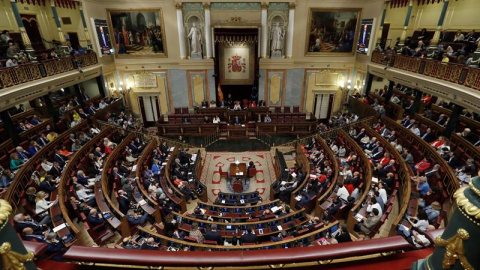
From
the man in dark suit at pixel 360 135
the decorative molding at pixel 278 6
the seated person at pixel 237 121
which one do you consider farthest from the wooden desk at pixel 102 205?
the decorative molding at pixel 278 6

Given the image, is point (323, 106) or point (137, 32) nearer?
point (137, 32)

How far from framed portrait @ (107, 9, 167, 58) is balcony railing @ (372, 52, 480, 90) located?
44.2 ft

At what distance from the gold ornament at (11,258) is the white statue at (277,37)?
1639 cm

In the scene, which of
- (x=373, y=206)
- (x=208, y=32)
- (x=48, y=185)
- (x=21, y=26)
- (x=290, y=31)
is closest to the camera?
(x=373, y=206)

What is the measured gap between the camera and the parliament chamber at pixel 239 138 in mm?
2359

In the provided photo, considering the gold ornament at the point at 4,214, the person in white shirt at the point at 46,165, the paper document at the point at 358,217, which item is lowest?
the paper document at the point at 358,217

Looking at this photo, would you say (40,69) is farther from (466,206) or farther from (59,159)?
(466,206)

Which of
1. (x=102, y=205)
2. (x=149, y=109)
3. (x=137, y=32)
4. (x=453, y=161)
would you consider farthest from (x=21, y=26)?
(x=453, y=161)

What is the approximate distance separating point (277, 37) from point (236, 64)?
123 inches

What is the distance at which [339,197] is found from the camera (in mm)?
8062

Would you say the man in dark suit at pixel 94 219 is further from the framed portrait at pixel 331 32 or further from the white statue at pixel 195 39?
the framed portrait at pixel 331 32

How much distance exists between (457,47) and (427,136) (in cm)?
545

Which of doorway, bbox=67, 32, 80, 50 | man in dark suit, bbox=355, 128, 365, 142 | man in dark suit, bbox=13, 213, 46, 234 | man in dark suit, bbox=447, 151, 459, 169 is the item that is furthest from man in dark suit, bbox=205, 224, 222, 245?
doorway, bbox=67, 32, 80, 50

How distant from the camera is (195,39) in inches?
623
